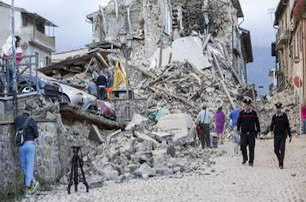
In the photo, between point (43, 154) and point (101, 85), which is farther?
point (101, 85)

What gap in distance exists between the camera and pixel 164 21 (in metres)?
40.1

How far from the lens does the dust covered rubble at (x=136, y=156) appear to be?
36.7 ft

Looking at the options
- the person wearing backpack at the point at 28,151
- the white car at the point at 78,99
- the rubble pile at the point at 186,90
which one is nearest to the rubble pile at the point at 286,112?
the rubble pile at the point at 186,90

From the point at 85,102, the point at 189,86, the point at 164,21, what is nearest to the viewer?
the point at 85,102

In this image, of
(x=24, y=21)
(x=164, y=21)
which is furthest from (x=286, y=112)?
(x=24, y=21)

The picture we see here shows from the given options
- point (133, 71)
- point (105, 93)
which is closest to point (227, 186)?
point (105, 93)

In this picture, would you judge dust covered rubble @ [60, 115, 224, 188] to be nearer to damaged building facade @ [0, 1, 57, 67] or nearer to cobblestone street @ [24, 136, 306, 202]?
cobblestone street @ [24, 136, 306, 202]

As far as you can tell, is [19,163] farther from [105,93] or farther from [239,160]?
[105,93]

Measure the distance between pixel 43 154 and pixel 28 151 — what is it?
48.6 inches

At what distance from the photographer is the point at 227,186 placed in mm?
9250

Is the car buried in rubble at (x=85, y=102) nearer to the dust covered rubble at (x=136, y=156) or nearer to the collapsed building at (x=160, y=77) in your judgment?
the collapsed building at (x=160, y=77)

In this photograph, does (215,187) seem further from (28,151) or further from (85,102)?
(85,102)

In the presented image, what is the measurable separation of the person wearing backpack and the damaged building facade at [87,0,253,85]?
1112 inches

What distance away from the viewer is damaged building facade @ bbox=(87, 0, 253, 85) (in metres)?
39.0
